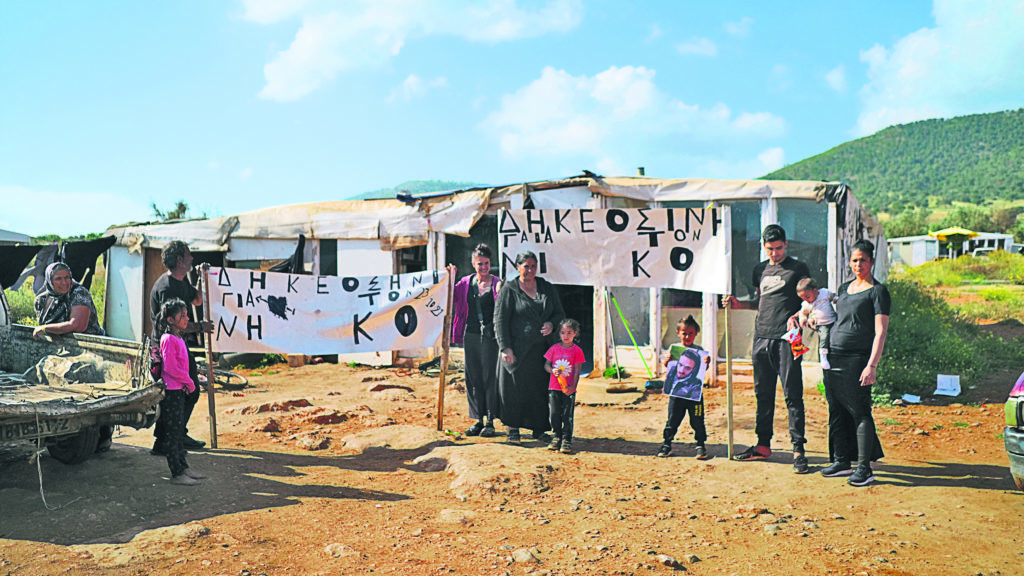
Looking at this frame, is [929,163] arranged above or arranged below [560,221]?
above

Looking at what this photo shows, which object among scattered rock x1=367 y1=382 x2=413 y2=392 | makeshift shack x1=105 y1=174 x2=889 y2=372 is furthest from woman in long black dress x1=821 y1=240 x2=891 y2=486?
scattered rock x1=367 y1=382 x2=413 y2=392

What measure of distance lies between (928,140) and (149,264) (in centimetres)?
10923

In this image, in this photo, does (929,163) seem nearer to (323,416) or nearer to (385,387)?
(385,387)

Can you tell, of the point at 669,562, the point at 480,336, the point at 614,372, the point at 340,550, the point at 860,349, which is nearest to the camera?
the point at 669,562

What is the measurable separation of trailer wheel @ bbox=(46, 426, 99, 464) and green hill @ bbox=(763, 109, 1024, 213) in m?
78.1

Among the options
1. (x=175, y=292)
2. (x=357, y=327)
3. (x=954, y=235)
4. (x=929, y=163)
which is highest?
(x=929, y=163)

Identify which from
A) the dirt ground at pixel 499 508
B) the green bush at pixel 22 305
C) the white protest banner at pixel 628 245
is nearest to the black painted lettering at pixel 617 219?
the white protest banner at pixel 628 245

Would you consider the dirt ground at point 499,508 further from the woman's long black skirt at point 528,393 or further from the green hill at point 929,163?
the green hill at point 929,163

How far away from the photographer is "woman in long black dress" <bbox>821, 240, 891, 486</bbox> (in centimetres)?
473

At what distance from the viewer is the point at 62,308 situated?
17.9 ft

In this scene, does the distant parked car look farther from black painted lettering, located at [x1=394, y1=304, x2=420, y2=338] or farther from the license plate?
the license plate

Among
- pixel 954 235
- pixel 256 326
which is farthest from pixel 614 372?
pixel 954 235

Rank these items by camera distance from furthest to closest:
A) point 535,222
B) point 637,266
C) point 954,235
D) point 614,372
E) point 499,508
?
point 954,235
point 614,372
point 535,222
point 637,266
point 499,508

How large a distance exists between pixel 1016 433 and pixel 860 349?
3.29ft
